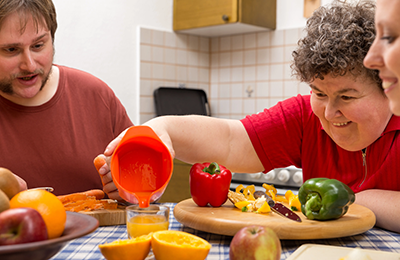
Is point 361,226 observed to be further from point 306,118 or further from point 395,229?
point 306,118

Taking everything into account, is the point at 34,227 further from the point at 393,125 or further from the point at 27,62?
the point at 393,125

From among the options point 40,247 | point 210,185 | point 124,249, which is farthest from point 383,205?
point 40,247

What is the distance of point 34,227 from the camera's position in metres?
0.65

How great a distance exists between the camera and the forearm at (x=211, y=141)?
138 cm

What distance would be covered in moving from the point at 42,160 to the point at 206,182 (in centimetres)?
80

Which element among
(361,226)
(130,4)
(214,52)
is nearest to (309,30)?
(361,226)

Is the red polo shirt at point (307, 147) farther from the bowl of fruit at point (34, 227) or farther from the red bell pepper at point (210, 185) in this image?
the bowl of fruit at point (34, 227)

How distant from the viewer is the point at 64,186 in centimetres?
161

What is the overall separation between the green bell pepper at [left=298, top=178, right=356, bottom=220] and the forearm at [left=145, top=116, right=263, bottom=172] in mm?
489

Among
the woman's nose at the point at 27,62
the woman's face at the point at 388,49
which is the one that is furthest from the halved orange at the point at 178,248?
the woman's nose at the point at 27,62

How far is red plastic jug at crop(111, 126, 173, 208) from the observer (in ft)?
3.43

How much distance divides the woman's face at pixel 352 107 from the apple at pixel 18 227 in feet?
2.80

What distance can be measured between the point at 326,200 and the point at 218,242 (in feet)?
0.94

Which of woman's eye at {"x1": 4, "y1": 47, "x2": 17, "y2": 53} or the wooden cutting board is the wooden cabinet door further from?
the wooden cutting board
